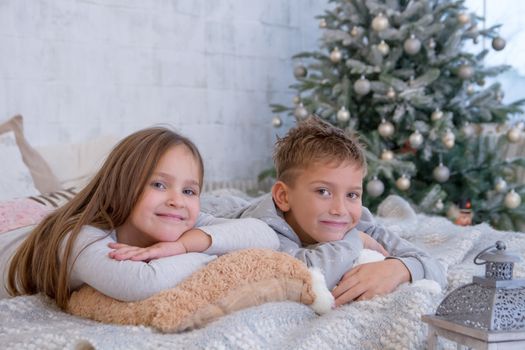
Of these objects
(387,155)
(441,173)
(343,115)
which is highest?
(343,115)

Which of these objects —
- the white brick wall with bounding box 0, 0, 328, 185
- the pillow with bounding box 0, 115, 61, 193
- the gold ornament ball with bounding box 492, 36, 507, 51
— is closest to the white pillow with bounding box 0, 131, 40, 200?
the pillow with bounding box 0, 115, 61, 193

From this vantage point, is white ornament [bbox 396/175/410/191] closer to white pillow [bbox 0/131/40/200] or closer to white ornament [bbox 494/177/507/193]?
white ornament [bbox 494/177/507/193]

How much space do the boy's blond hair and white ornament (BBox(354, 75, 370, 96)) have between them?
2.07m

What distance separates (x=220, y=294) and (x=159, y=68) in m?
2.90

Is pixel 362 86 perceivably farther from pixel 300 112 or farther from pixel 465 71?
pixel 465 71

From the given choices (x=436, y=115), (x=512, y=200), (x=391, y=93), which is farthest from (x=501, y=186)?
(x=391, y=93)

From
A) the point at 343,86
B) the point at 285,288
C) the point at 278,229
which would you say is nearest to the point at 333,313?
the point at 285,288

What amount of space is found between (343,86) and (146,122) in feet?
3.72

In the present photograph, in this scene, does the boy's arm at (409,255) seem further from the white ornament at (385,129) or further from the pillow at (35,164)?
the white ornament at (385,129)

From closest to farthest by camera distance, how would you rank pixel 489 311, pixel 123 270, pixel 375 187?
pixel 489 311 → pixel 123 270 → pixel 375 187

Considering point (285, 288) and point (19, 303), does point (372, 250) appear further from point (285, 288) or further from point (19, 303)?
point (19, 303)

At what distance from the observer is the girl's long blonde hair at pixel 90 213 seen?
1.34 metres

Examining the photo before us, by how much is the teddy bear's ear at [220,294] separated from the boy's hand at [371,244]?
35 centimetres

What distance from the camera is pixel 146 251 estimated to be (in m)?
1.28
